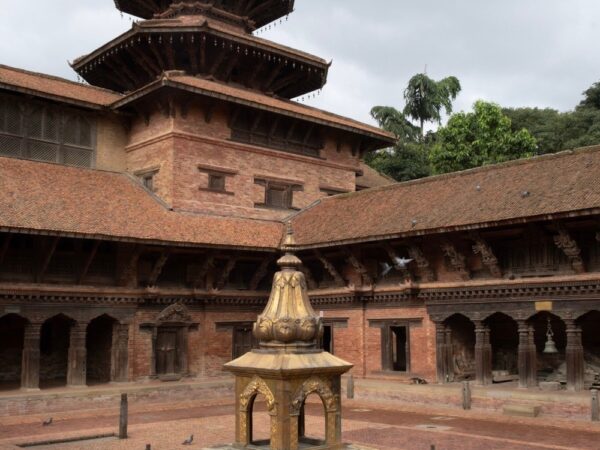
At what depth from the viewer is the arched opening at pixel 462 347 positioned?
2241 cm

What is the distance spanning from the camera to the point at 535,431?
16.2m

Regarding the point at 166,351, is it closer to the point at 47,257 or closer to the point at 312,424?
the point at 47,257

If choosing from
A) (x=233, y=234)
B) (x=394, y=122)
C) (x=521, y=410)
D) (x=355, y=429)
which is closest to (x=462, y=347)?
(x=521, y=410)

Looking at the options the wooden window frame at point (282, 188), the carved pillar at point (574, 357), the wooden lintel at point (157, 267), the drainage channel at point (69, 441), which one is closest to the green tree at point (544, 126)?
the wooden window frame at point (282, 188)

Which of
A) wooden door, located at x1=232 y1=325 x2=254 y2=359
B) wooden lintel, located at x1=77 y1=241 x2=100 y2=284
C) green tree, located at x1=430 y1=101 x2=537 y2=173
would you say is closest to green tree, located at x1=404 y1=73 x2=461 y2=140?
green tree, located at x1=430 y1=101 x2=537 y2=173

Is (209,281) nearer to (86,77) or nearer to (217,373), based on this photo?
(217,373)

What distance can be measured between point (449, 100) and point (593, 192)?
133 ft

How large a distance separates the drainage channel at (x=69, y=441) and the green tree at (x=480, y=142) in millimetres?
28682

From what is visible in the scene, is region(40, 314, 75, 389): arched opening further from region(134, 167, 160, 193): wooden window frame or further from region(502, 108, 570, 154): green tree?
region(502, 108, 570, 154): green tree

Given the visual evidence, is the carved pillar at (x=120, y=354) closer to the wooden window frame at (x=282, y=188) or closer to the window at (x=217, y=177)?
the window at (x=217, y=177)

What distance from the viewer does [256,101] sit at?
26.7 meters

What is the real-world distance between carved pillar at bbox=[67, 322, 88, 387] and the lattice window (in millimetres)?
6683

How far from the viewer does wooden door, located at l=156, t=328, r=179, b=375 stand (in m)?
24.1

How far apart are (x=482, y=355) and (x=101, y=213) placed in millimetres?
12330
